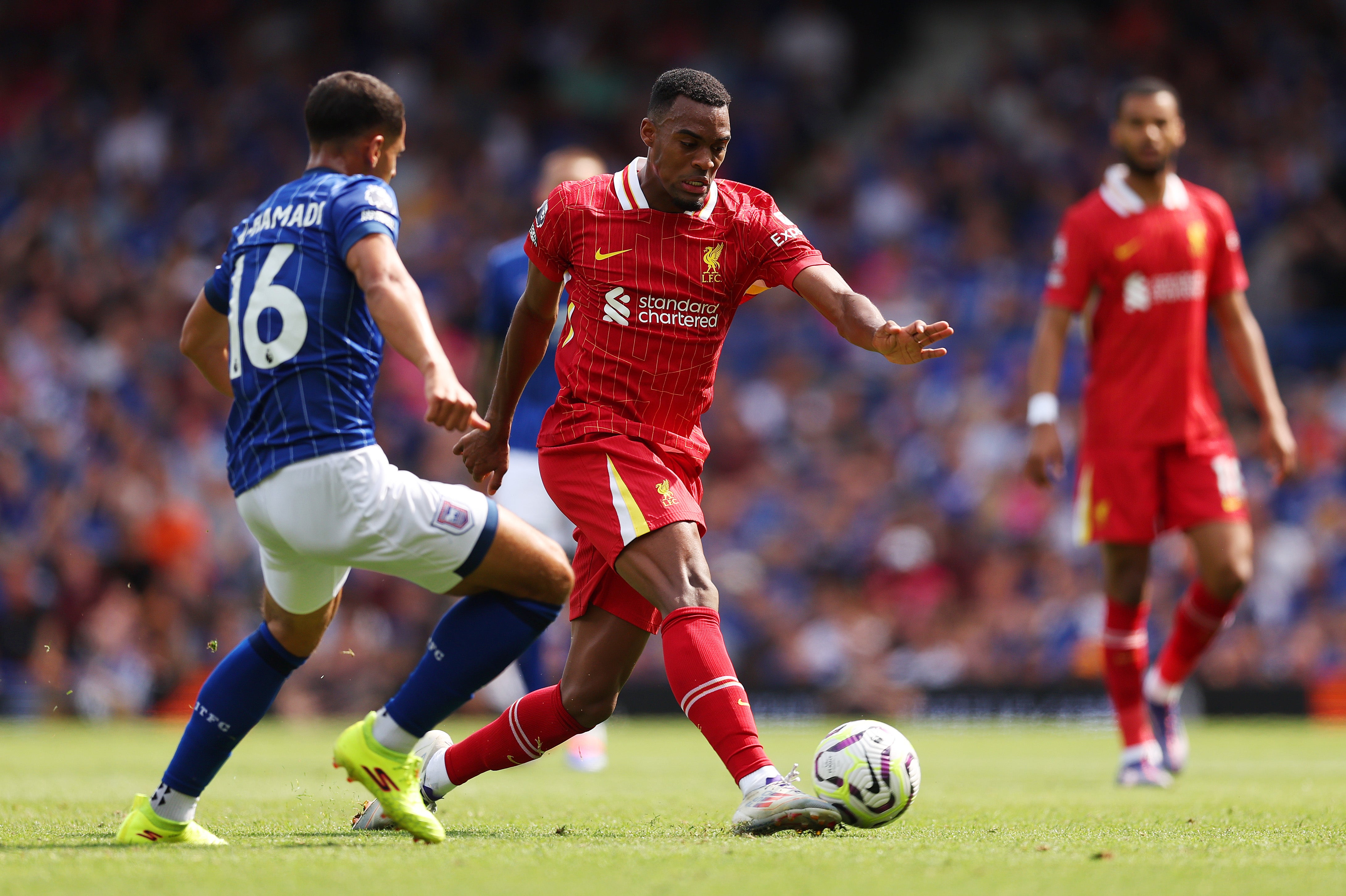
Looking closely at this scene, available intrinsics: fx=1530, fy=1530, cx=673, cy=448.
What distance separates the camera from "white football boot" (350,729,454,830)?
481cm

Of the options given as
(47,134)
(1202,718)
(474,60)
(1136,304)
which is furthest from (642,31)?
(1136,304)

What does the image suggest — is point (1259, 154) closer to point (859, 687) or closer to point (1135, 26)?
point (1135, 26)

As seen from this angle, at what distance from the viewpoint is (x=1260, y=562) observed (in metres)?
12.8

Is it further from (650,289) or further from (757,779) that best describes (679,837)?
(650,289)

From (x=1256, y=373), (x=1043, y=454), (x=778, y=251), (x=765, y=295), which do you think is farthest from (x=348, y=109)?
(x=765, y=295)

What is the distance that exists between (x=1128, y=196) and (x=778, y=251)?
310 cm

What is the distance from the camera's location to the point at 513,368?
5.04 m

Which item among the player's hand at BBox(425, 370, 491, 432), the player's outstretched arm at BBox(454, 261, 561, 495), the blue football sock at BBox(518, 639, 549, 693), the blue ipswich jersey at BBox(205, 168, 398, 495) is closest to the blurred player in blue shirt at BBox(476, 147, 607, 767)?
the blue football sock at BBox(518, 639, 549, 693)

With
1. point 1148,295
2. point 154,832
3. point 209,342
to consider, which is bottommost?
point 154,832

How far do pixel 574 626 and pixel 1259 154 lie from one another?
13.1m

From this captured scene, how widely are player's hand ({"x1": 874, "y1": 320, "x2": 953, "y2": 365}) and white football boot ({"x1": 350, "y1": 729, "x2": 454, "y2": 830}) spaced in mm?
1743

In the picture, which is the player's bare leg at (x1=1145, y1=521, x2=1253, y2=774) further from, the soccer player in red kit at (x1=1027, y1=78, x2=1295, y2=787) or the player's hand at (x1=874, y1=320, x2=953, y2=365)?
the player's hand at (x1=874, y1=320, x2=953, y2=365)

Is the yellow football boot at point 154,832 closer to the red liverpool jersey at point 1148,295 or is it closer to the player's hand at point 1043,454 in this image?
the player's hand at point 1043,454

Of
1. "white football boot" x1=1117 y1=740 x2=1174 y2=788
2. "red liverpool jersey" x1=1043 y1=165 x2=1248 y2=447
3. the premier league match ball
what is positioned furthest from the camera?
"red liverpool jersey" x1=1043 y1=165 x2=1248 y2=447
